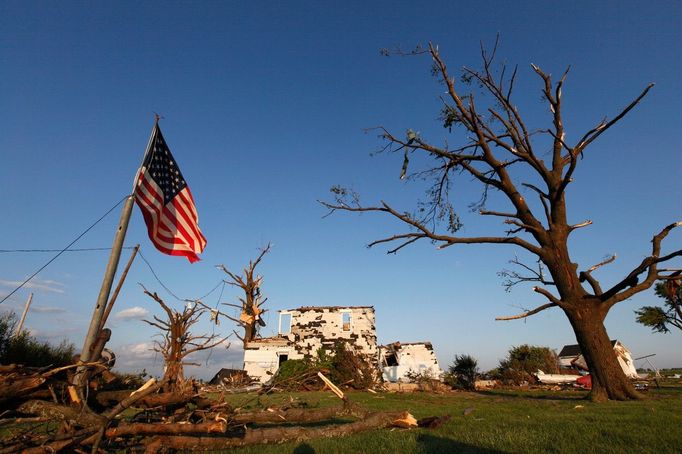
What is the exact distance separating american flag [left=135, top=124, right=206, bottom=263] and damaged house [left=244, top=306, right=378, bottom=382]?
22.6 metres

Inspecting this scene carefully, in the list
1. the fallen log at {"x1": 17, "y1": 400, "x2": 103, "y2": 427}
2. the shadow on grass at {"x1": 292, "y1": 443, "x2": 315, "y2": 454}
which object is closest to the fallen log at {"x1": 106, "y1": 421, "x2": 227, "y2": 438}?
the fallen log at {"x1": 17, "y1": 400, "x2": 103, "y2": 427}

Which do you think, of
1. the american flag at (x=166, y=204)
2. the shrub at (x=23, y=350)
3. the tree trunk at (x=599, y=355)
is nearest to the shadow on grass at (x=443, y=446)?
the american flag at (x=166, y=204)

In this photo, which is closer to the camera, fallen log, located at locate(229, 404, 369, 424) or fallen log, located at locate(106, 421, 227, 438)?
fallen log, located at locate(106, 421, 227, 438)

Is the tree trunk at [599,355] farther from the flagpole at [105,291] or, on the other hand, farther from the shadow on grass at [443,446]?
the flagpole at [105,291]

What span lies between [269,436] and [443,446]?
2.62 metres

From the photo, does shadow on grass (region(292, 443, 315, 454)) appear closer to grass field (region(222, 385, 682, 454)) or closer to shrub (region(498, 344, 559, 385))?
grass field (region(222, 385, 682, 454))

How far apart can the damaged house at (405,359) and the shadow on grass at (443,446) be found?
29639 millimetres

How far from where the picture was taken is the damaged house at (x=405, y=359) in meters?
33.7

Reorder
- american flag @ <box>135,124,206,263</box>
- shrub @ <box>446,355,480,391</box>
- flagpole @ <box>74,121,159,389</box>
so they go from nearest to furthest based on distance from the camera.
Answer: flagpole @ <box>74,121,159,389</box>
american flag @ <box>135,124,206,263</box>
shrub @ <box>446,355,480,391</box>

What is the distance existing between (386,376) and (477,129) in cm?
2735

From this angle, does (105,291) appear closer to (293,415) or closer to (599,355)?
(293,415)

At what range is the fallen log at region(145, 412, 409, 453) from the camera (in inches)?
182

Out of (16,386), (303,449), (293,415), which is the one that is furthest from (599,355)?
(16,386)

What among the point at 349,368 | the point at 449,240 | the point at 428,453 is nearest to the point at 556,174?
the point at 449,240
